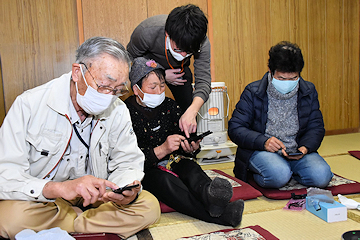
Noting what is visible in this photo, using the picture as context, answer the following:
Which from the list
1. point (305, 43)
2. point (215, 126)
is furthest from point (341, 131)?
point (215, 126)

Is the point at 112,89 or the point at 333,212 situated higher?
the point at 112,89

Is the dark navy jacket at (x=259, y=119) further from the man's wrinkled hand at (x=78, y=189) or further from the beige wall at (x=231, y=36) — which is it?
the beige wall at (x=231, y=36)

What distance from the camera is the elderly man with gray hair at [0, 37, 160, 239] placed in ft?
3.87

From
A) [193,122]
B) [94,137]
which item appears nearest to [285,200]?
[193,122]

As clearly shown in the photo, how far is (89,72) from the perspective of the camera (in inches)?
50.8

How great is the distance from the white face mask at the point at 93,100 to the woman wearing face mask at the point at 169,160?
0.60 meters

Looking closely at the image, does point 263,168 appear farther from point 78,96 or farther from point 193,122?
point 78,96

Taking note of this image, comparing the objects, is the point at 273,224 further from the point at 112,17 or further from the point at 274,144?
the point at 112,17

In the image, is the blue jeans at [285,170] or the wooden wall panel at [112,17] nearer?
the blue jeans at [285,170]

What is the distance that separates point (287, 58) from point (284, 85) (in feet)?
0.62

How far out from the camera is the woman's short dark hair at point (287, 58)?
1979 millimetres

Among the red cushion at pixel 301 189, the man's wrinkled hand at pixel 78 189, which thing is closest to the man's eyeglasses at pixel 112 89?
the man's wrinkled hand at pixel 78 189

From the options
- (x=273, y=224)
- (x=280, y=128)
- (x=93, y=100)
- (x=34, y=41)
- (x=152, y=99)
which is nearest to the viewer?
(x=93, y=100)

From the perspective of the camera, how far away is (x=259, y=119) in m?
2.21
